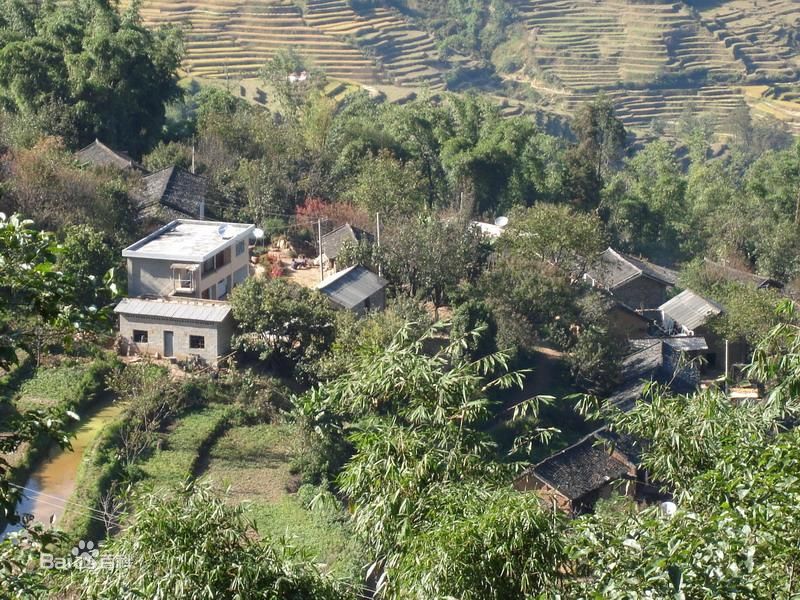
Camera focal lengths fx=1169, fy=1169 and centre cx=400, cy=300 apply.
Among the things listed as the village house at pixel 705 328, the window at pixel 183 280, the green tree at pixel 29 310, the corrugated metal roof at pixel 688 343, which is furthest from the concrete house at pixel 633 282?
the green tree at pixel 29 310

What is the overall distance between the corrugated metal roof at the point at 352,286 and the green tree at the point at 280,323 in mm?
1878

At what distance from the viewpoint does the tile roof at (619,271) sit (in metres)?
28.8

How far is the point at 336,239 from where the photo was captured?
27.1 metres

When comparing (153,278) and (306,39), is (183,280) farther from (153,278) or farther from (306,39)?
(306,39)

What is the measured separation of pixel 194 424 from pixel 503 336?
707 cm

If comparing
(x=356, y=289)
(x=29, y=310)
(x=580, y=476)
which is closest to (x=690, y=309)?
(x=356, y=289)

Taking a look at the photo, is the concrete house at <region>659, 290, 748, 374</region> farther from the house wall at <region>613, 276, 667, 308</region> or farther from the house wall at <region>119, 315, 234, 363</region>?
the house wall at <region>119, 315, 234, 363</region>

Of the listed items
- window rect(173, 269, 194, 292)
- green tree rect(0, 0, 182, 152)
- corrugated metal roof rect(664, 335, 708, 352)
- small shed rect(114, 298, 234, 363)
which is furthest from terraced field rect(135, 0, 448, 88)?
small shed rect(114, 298, 234, 363)

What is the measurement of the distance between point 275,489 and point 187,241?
734cm

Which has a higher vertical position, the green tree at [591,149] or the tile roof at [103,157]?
the tile roof at [103,157]

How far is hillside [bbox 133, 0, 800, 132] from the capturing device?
7631 cm

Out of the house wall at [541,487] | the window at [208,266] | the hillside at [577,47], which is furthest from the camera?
the hillside at [577,47]

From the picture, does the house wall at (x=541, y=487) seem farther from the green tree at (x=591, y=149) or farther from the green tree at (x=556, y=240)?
the green tree at (x=591, y=149)

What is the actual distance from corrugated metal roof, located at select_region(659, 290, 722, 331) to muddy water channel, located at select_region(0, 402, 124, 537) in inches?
542
